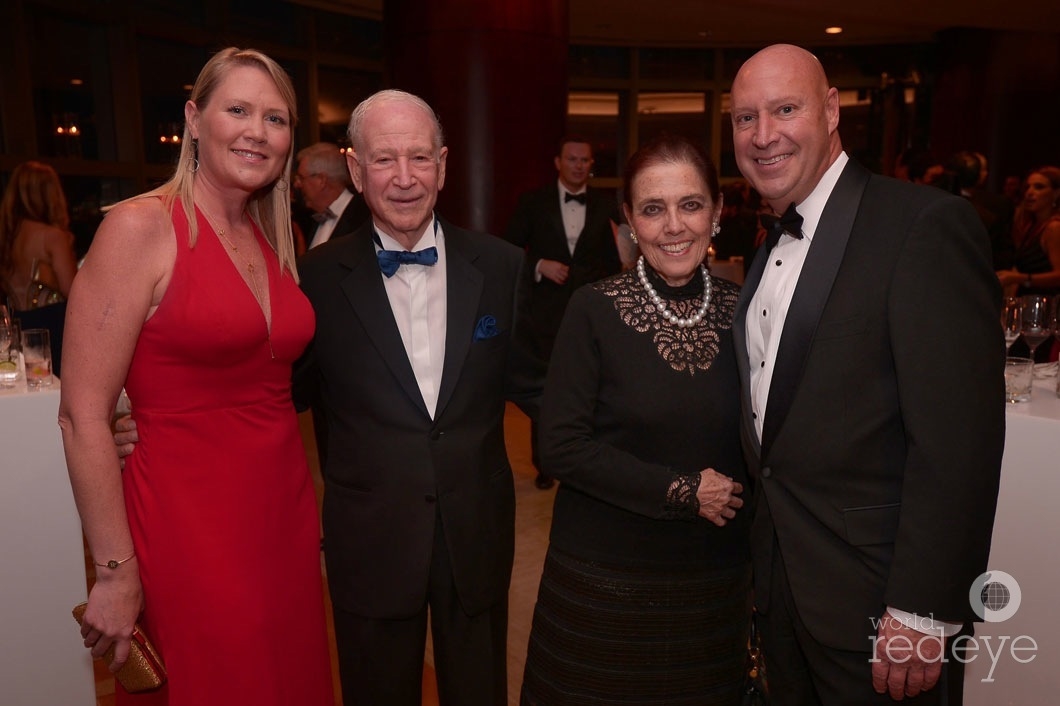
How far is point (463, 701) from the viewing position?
2.13m

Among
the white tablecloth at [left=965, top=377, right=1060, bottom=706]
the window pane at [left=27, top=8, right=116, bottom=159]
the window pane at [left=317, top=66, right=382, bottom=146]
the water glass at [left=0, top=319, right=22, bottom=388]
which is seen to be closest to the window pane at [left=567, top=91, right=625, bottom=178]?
the window pane at [left=317, top=66, right=382, bottom=146]

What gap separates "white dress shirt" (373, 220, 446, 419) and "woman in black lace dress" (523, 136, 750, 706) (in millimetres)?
291

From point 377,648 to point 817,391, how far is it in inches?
48.3

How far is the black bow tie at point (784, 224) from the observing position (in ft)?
5.79

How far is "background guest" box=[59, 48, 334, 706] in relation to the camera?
170cm

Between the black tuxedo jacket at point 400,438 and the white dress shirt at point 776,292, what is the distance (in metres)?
0.66

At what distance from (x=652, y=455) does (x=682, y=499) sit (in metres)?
0.14

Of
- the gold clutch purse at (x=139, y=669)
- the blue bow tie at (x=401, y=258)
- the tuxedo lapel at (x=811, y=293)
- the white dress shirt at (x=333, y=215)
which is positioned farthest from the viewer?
the white dress shirt at (x=333, y=215)

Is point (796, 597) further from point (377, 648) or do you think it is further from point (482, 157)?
point (482, 157)

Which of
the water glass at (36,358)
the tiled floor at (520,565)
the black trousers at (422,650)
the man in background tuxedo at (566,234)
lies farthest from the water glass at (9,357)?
the man in background tuxedo at (566,234)

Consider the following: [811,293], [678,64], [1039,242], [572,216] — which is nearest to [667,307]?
[811,293]

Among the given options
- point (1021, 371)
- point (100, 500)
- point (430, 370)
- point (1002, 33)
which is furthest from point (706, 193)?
point (1002, 33)

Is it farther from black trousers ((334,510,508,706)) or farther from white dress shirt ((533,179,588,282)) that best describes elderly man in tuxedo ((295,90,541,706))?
white dress shirt ((533,179,588,282))

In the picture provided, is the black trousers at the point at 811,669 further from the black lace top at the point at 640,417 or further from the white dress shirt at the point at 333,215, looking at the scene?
the white dress shirt at the point at 333,215
